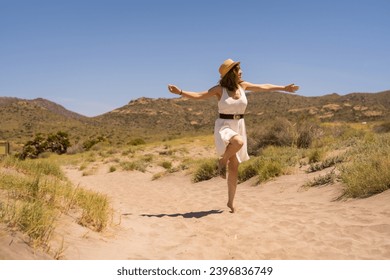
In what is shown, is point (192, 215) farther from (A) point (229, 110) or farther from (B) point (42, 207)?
(B) point (42, 207)

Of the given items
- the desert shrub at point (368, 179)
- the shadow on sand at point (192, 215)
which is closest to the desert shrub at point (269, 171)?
the desert shrub at point (368, 179)

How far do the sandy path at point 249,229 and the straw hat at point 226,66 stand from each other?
2336mm

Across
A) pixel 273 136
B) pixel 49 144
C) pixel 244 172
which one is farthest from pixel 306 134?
pixel 49 144

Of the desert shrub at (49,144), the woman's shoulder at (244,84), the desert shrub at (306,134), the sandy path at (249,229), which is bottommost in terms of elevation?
the desert shrub at (49,144)

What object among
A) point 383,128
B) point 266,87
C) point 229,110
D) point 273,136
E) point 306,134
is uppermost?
point 266,87

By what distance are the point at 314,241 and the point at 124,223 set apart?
265 cm

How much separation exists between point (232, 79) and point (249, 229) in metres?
Result: 2.32

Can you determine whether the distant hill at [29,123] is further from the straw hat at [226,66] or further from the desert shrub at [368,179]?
the desert shrub at [368,179]

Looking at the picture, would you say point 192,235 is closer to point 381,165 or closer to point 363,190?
point 363,190

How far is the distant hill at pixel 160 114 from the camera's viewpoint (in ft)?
199

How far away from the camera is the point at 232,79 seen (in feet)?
19.6

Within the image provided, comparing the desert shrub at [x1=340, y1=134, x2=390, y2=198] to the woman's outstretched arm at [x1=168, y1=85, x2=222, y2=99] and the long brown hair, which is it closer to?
the long brown hair

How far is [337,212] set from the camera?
5.92m
